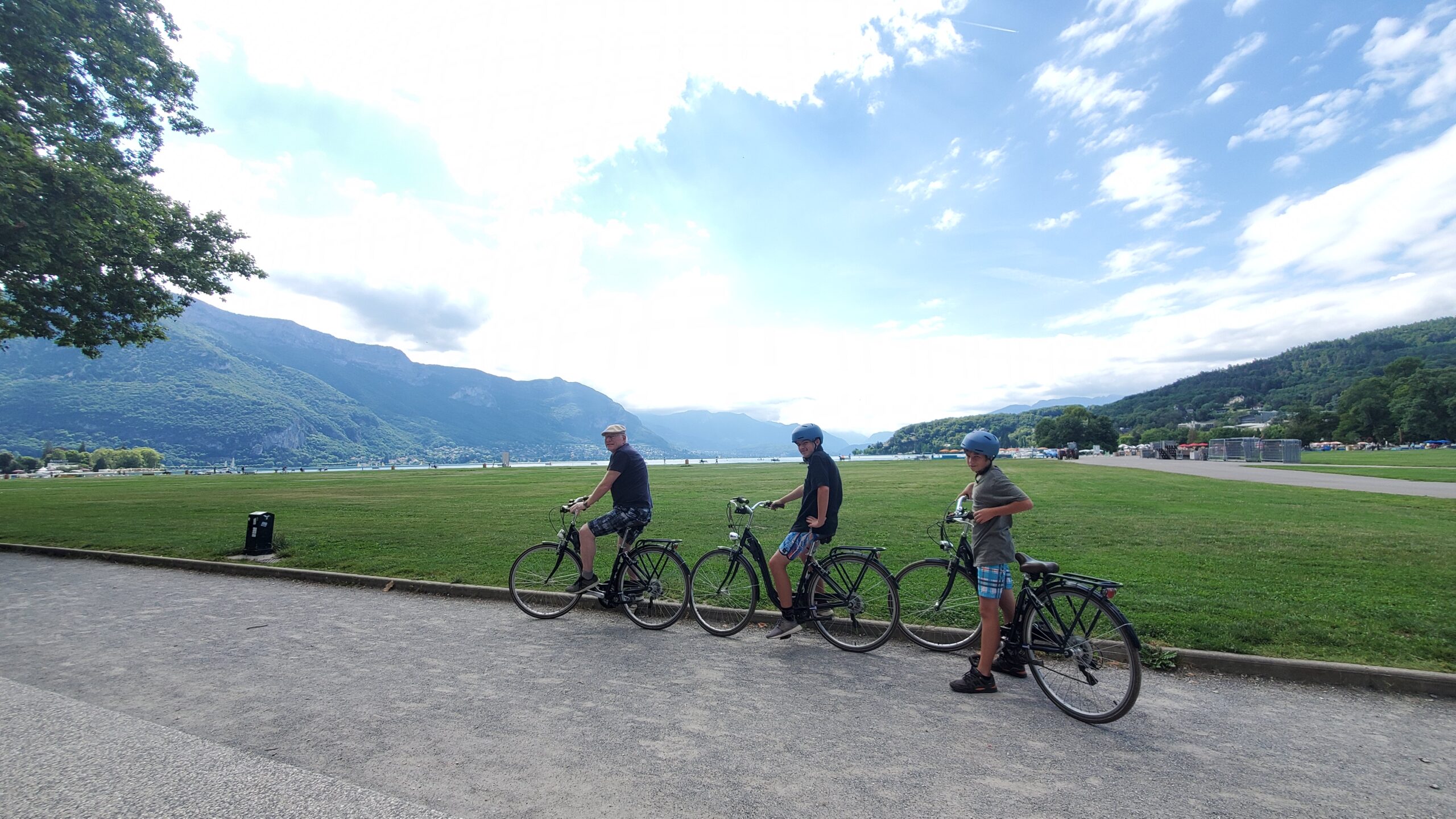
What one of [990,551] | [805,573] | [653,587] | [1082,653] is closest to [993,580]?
[990,551]

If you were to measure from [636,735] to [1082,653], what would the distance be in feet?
11.4

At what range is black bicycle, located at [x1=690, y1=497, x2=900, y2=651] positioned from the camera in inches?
244

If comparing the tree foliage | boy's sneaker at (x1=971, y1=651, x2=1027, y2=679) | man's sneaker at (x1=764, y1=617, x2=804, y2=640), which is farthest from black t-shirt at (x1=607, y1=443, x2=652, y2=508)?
the tree foliage

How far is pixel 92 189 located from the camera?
1420cm

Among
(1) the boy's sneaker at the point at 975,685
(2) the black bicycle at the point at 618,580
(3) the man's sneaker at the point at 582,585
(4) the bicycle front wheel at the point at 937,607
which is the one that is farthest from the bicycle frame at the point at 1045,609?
(3) the man's sneaker at the point at 582,585

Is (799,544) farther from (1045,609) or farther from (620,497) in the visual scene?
(1045,609)

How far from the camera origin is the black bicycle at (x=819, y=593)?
6.21m

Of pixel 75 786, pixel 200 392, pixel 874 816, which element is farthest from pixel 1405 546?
pixel 200 392

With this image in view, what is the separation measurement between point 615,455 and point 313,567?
22.5 ft

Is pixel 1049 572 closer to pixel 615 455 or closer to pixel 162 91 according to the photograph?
pixel 615 455

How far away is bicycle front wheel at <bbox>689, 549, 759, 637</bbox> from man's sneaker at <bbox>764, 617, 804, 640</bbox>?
366mm

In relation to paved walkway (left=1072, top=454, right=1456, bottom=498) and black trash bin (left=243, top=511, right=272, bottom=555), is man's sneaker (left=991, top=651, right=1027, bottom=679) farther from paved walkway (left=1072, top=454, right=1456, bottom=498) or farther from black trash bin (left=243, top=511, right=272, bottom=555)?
paved walkway (left=1072, top=454, right=1456, bottom=498)

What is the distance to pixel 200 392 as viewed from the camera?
139 meters

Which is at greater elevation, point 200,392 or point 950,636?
point 200,392
